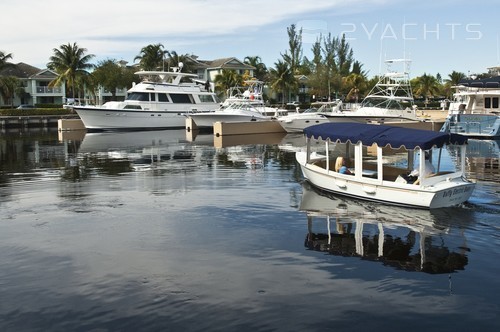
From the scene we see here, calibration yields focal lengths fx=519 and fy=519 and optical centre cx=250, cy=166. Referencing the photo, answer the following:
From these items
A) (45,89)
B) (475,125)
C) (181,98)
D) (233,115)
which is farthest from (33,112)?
(475,125)

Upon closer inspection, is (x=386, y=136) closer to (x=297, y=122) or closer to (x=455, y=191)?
(x=455, y=191)

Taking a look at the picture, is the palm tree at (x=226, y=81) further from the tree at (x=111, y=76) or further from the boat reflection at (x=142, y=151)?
the boat reflection at (x=142, y=151)

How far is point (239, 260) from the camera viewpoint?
35.5ft

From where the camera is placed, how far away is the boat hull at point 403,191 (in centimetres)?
1440

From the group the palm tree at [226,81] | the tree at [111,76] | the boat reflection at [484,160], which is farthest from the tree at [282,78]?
the boat reflection at [484,160]

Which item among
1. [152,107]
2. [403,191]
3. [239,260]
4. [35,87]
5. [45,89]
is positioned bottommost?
[239,260]

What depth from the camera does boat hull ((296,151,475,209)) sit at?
1440cm

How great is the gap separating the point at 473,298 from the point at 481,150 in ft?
83.0

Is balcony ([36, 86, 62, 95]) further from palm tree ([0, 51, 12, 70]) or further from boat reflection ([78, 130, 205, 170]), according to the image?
boat reflection ([78, 130, 205, 170])

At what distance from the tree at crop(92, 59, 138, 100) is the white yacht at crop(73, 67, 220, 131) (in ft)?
81.6

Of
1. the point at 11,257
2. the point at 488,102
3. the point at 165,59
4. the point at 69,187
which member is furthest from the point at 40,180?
the point at 165,59

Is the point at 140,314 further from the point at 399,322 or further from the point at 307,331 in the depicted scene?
the point at 399,322

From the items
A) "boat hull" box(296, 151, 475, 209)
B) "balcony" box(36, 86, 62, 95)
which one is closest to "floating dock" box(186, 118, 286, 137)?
"boat hull" box(296, 151, 475, 209)

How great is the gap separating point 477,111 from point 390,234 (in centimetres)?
3570
